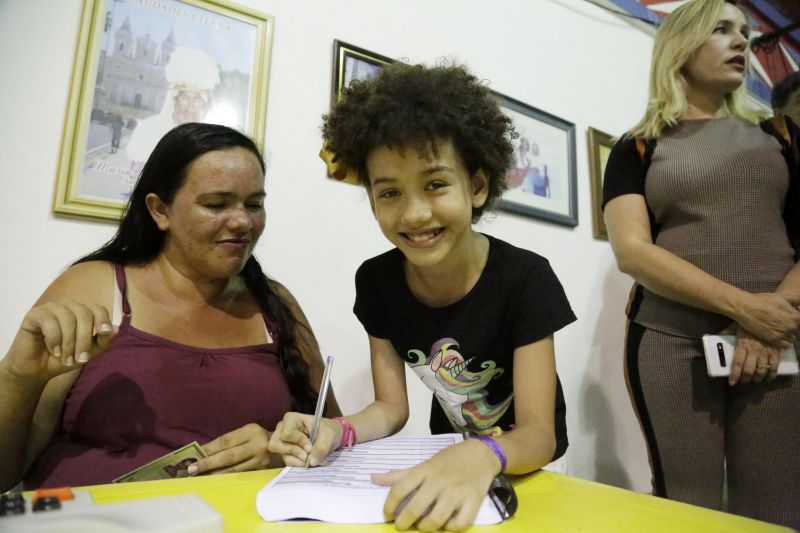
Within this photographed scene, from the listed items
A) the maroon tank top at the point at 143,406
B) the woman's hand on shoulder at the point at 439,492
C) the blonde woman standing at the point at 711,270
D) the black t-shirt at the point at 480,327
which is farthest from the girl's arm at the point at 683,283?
the maroon tank top at the point at 143,406

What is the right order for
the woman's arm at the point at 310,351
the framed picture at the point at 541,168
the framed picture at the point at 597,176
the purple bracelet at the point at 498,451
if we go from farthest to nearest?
1. the framed picture at the point at 597,176
2. the framed picture at the point at 541,168
3. the woman's arm at the point at 310,351
4. the purple bracelet at the point at 498,451

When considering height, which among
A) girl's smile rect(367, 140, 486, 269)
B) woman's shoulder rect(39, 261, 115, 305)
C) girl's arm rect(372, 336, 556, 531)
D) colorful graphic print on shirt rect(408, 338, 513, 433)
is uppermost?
girl's smile rect(367, 140, 486, 269)

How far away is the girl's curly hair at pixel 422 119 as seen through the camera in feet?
2.39

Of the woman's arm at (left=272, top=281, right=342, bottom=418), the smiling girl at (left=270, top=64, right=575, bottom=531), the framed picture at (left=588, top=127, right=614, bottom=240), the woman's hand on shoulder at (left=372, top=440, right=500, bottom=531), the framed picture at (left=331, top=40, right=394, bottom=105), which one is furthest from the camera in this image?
the framed picture at (left=588, top=127, right=614, bottom=240)

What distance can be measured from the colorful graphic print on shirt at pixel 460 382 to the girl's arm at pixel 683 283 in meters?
0.39

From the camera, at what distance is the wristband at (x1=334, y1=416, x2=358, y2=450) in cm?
65

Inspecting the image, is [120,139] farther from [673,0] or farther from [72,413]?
[673,0]

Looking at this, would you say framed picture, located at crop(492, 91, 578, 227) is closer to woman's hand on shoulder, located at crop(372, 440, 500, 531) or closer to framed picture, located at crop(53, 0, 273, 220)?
framed picture, located at crop(53, 0, 273, 220)

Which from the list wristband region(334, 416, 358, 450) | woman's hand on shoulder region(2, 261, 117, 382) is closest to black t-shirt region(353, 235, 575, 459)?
wristband region(334, 416, 358, 450)

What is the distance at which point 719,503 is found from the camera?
88cm

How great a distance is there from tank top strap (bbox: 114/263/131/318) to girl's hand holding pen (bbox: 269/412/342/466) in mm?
441

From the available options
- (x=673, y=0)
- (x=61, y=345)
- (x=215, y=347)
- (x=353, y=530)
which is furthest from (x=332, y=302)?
(x=673, y=0)

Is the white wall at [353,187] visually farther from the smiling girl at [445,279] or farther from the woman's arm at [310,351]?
the smiling girl at [445,279]

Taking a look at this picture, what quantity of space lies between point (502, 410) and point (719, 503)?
0.46 m
